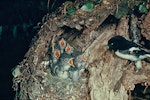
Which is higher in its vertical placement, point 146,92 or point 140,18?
point 140,18

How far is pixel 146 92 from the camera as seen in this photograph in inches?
188

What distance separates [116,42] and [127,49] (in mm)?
130

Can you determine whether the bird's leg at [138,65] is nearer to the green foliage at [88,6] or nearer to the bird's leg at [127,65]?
the bird's leg at [127,65]

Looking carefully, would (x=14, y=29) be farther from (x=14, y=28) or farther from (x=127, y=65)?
(x=127, y=65)

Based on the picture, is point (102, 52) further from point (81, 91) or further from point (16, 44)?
point (16, 44)

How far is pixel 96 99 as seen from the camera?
3.82 m

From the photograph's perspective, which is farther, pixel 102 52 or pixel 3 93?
pixel 3 93

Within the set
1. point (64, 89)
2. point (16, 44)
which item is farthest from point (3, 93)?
point (64, 89)

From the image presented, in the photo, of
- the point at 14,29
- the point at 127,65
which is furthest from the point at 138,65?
the point at 14,29

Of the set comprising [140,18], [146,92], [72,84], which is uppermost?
[140,18]

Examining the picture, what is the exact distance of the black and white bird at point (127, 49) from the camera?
367 cm

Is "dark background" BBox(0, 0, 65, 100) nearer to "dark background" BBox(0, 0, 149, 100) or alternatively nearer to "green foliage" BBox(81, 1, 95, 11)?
"dark background" BBox(0, 0, 149, 100)

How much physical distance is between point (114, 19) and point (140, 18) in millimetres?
266

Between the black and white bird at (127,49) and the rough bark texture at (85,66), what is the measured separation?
11cm
